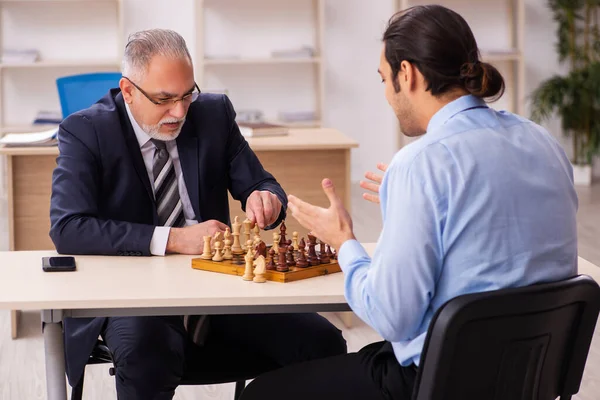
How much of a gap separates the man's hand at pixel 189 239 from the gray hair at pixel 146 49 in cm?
46

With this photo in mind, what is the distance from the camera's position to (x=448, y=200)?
1.56 m

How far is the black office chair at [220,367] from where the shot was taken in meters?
2.25

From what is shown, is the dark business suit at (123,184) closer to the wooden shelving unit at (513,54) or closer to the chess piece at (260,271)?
the chess piece at (260,271)

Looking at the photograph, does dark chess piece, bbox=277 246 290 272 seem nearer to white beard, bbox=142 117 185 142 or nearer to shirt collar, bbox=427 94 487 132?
shirt collar, bbox=427 94 487 132

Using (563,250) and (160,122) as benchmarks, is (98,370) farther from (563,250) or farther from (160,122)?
(563,250)

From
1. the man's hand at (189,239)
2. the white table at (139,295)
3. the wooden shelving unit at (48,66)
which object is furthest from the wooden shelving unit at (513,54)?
the white table at (139,295)

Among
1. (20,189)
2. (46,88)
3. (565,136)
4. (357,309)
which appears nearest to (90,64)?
(46,88)

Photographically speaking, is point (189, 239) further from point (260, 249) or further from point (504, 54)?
point (504, 54)

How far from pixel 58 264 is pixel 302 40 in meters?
5.91

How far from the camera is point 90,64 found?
721 centimetres

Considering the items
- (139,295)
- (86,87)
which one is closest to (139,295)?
(139,295)

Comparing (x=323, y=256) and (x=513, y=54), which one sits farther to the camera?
(x=513, y=54)

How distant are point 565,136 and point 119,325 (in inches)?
249

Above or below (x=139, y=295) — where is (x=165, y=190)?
above
